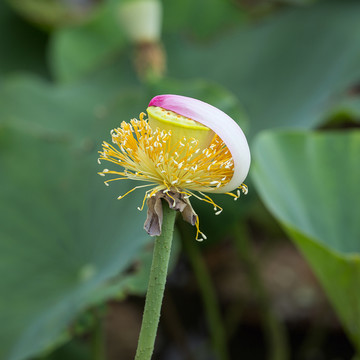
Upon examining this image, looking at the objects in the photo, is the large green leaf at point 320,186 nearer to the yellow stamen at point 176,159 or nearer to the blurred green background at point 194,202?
the blurred green background at point 194,202

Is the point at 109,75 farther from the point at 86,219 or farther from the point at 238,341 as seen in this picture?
the point at 238,341

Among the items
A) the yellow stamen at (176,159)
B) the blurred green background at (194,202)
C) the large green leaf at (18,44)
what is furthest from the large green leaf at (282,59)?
the yellow stamen at (176,159)

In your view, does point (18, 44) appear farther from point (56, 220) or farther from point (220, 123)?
point (220, 123)

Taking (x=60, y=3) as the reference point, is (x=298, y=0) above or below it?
below

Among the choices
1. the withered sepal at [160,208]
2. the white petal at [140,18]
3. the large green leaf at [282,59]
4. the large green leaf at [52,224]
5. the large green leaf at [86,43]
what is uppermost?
the large green leaf at [86,43]

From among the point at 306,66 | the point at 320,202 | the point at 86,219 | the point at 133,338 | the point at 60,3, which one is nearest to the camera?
the point at 320,202

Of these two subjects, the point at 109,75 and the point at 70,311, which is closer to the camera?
the point at 70,311

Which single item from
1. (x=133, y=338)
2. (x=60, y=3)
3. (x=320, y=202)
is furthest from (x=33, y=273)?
(x=60, y=3)
